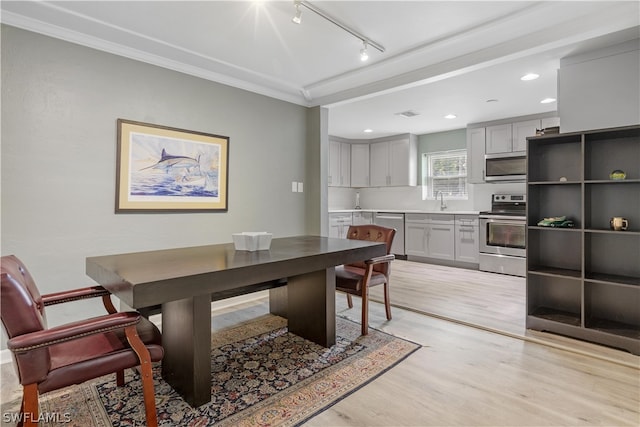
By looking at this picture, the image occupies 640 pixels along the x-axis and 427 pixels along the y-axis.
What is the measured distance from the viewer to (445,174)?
6348mm

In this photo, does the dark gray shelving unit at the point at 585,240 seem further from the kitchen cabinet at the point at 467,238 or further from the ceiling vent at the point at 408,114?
the kitchen cabinet at the point at 467,238

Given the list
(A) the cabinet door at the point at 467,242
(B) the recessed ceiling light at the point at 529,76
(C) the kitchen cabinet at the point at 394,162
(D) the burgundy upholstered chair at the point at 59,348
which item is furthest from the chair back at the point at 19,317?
(C) the kitchen cabinet at the point at 394,162

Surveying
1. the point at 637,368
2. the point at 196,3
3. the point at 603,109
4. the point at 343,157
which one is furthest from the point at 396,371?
the point at 343,157

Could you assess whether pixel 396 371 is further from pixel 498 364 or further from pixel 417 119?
pixel 417 119

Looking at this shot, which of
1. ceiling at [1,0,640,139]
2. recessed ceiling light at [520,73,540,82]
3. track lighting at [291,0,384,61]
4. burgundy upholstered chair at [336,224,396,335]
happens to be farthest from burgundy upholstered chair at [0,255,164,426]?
recessed ceiling light at [520,73,540,82]

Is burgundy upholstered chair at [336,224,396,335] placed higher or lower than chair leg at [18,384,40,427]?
higher

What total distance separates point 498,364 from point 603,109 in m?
2.10

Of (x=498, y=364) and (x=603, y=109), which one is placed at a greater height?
(x=603, y=109)

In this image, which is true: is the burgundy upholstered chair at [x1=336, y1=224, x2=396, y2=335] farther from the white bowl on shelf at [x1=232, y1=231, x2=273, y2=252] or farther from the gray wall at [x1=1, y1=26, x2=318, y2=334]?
the gray wall at [x1=1, y1=26, x2=318, y2=334]

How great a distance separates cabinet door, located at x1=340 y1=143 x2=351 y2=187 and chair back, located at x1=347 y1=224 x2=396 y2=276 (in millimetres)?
3498

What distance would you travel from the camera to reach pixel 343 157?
22.6 ft

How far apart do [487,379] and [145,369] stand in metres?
1.92

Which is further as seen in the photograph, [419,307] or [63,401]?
[419,307]

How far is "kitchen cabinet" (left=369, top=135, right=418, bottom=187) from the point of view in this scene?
6.42 meters
